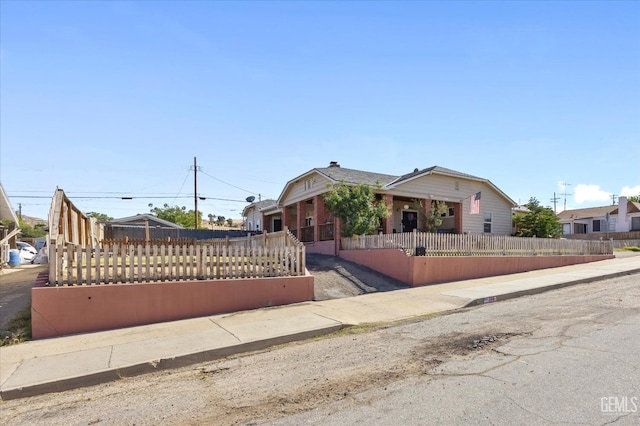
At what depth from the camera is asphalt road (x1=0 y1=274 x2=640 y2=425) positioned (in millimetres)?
4152

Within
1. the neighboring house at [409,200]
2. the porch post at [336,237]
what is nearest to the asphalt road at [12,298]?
the porch post at [336,237]

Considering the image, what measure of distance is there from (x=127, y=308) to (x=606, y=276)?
50.0 ft

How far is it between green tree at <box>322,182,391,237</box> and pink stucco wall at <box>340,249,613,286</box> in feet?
3.85

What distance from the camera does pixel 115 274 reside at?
9133 mm

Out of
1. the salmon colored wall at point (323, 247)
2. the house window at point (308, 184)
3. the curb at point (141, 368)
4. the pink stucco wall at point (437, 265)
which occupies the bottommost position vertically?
the curb at point (141, 368)

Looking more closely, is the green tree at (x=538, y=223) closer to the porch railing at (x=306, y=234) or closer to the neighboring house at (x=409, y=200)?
the neighboring house at (x=409, y=200)

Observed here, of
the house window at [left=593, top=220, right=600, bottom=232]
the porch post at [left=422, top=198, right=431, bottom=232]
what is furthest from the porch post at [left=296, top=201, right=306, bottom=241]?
the house window at [left=593, top=220, right=600, bottom=232]

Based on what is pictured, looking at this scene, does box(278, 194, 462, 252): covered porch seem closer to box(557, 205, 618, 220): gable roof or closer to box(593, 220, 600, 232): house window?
box(557, 205, 618, 220): gable roof

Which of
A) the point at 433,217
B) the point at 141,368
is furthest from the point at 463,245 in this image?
the point at 141,368

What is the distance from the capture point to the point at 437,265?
47.9 feet

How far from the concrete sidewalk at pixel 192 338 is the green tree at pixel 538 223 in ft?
49.0

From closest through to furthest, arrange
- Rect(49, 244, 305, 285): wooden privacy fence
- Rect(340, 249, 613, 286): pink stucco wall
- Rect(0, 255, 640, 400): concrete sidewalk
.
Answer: Rect(0, 255, 640, 400): concrete sidewalk < Rect(49, 244, 305, 285): wooden privacy fence < Rect(340, 249, 613, 286): pink stucco wall

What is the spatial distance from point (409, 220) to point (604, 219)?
3483 cm

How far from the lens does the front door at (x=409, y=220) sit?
24.6 metres
